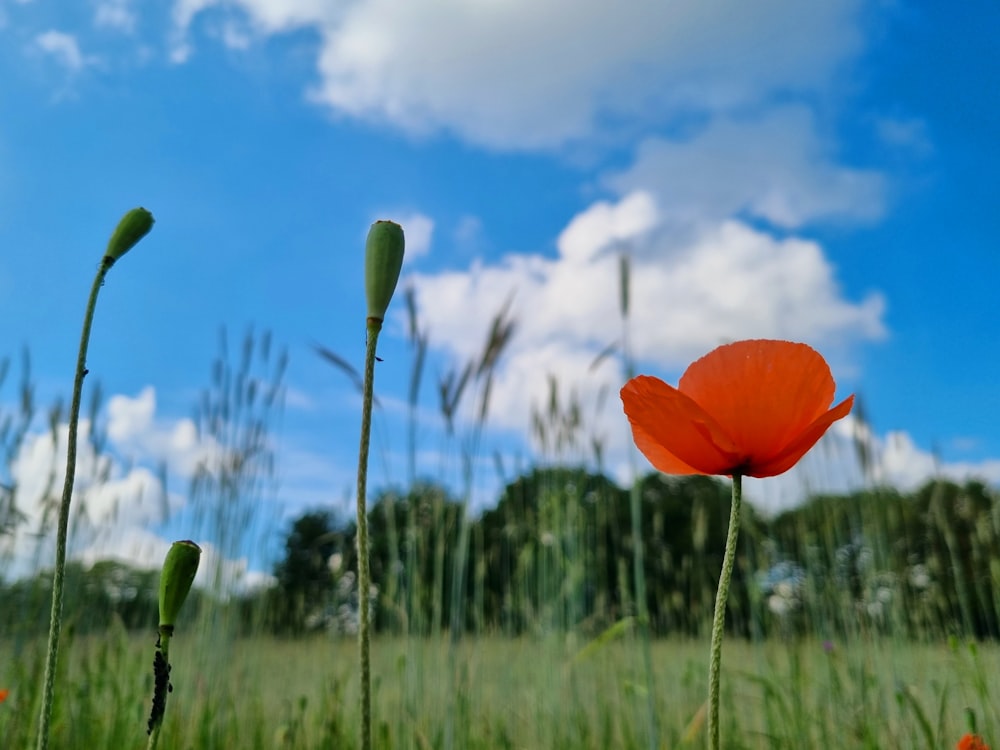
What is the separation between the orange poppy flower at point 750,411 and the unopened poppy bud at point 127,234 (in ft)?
1.38

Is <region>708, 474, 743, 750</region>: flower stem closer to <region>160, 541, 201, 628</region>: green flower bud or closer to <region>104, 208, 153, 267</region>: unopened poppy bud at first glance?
<region>160, 541, 201, 628</region>: green flower bud

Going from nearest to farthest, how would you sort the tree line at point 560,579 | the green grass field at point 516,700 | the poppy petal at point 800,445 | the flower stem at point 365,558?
the flower stem at point 365,558, the poppy petal at point 800,445, the green grass field at point 516,700, the tree line at point 560,579

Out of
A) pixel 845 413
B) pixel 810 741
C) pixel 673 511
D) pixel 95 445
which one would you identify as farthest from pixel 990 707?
pixel 673 511

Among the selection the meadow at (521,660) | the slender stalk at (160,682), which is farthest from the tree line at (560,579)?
the slender stalk at (160,682)

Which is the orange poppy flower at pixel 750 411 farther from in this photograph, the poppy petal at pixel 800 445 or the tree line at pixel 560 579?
the tree line at pixel 560 579

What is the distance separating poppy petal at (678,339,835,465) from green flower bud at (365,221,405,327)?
257 mm

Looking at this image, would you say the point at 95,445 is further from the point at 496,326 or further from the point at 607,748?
the point at 496,326

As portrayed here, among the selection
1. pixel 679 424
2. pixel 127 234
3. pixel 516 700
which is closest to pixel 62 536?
pixel 127 234

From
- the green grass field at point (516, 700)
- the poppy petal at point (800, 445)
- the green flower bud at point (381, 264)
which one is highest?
the green flower bud at point (381, 264)

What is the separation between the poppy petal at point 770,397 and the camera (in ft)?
1.99

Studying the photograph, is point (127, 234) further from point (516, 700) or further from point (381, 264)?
point (516, 700)

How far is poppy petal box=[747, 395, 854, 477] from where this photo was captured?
0.59 m

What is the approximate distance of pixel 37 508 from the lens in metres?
2.86

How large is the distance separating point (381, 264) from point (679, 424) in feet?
0.81
